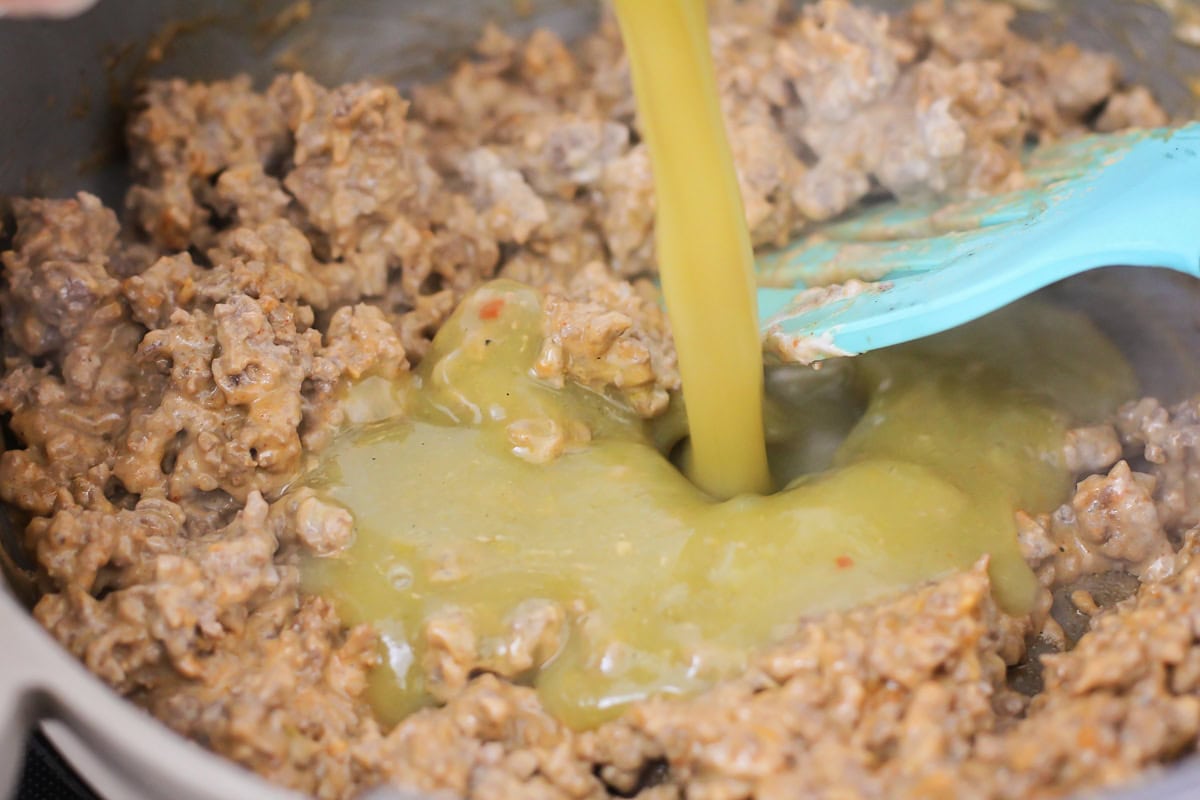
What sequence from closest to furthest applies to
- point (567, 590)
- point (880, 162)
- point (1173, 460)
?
point (567, 590) → point (1173, 460) → point (880, 162)

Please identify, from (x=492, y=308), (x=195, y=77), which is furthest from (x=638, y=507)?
(x=195, y=77)

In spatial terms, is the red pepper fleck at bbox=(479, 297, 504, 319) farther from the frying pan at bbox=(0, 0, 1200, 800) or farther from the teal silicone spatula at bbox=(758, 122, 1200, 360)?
A: the frying pan at bbox=(0, 0, 1200, 800)

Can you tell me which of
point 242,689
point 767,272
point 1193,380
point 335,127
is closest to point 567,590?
point 242,689

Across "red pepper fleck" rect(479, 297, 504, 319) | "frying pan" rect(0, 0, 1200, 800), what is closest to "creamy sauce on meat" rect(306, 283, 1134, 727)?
"red pepper fleck" rect(479, 297, 504, 319)

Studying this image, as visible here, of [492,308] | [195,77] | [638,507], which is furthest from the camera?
[195,77]

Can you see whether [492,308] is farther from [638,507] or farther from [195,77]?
[195,77]

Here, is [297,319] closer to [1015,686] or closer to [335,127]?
[335,127]

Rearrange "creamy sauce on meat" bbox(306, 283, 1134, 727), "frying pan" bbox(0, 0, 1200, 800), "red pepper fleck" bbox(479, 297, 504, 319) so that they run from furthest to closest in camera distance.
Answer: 1. "red pepper fleck" bbox(479, 297, 504, 319)
2. "creamy sauce on meat" bbox(306, 283, 1134, 727)
3. "frying pan" bbox(0, 0, 1200, 800)
